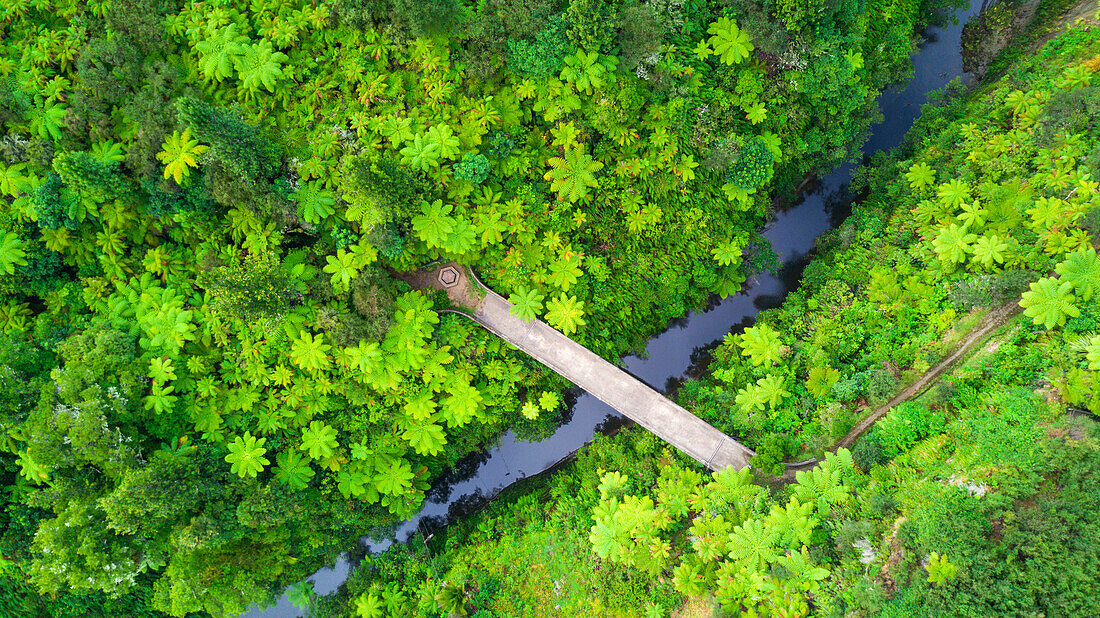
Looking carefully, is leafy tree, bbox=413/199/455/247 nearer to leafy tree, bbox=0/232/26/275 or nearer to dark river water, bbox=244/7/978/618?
dark river water, bbox=244/7/978/618

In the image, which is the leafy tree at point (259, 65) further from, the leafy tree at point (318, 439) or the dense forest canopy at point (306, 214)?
the leafy tree at point (318, 439)

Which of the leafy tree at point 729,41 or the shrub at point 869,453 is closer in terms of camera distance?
the shrub at point 869,453

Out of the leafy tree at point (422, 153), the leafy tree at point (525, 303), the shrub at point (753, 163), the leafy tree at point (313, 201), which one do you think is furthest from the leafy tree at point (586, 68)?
the leafy tree at point (313, 201)

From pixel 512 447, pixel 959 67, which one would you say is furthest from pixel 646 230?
pixel 959 67

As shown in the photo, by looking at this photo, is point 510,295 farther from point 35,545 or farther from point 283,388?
point 35,545

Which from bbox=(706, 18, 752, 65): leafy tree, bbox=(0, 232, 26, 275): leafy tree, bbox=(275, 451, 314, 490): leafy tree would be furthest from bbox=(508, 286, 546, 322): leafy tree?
bbox=(0, 232, 26, 275): leafy tree

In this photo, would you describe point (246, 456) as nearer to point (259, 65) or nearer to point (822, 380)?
point (259, 65)

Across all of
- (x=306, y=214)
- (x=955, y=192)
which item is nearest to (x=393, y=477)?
(x=306, y=214)
